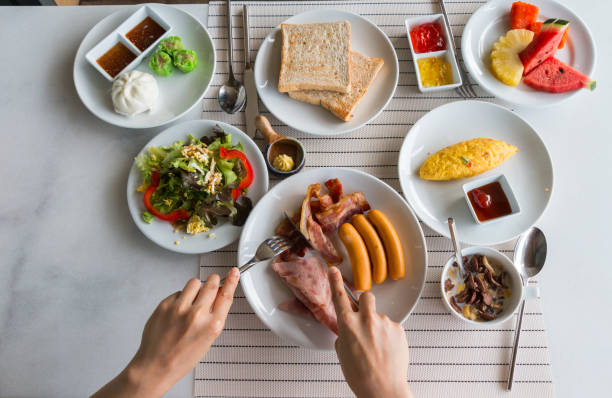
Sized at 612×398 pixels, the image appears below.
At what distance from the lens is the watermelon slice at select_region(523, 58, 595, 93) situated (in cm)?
195

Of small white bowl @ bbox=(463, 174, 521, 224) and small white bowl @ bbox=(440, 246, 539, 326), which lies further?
small white bowl @ bbox=(463, 174, 521, 224)

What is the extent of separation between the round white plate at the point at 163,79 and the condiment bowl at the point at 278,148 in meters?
0.36

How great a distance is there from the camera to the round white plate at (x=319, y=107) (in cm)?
195

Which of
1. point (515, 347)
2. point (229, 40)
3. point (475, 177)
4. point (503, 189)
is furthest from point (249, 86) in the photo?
point (515, 347)

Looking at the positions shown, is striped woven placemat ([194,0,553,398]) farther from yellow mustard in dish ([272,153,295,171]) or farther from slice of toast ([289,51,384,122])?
slice of toast ([289,51,384,122])

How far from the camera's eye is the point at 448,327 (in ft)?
5.74

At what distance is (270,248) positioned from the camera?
5.39 feet

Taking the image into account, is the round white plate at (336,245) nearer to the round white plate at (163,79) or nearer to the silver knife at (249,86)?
the silver knife at (249,86)

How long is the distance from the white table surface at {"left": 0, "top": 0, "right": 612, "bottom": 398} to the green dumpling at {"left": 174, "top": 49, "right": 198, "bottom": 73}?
0.25 metres

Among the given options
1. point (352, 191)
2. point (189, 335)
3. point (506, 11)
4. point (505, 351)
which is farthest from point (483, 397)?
point (506, 11)

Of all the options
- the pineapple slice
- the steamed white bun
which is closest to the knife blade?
the steamed white bun

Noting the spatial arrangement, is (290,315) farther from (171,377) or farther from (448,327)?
(448,327)

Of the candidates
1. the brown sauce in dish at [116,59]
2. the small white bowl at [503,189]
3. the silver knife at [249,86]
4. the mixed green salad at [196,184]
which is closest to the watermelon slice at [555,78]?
the small white bowl at [503,189]

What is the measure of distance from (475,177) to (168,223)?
147 cm
